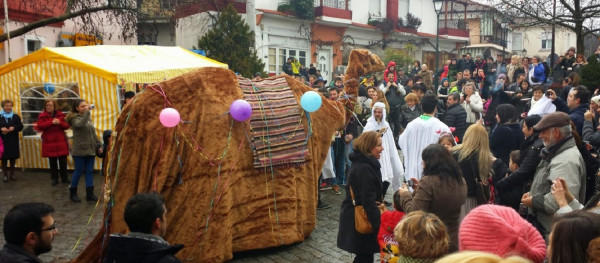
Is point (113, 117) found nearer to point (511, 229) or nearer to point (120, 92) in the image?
point (120, 92)

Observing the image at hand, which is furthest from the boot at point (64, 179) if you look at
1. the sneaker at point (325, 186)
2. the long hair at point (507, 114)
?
the long hair at point (507, 114)

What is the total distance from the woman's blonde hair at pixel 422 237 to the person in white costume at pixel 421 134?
377cm

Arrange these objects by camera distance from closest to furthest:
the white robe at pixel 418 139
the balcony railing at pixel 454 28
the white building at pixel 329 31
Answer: the white robe at pixel 418 139 < the white building at pixel 329 31 < the balcony railing at pixel 454 28

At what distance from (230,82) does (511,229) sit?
146 inches

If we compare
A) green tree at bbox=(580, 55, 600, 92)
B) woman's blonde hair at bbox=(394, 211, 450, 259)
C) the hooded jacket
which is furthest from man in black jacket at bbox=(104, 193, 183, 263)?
green tree at bbox=(580, 55, 600, 92)

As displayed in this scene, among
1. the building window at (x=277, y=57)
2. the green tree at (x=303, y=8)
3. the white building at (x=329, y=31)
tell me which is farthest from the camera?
the green tree at (x=303, y=8)

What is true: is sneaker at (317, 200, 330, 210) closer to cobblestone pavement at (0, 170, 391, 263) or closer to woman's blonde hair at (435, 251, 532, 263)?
cobblestone pavement at (0, 170, 391, 263)

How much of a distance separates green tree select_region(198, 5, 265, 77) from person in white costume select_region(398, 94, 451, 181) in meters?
11.2

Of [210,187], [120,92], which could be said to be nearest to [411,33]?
[120,92]

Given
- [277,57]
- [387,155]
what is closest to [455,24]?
[277,57]

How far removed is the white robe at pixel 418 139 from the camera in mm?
6613

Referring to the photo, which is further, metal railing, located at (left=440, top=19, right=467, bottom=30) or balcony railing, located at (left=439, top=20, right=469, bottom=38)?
metal railing, located at (left=440, top=19, right=467, bottom=30)

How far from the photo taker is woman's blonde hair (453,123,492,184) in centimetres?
487

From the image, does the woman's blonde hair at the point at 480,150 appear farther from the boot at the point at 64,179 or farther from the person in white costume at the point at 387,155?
the boot at the point at 64,179
